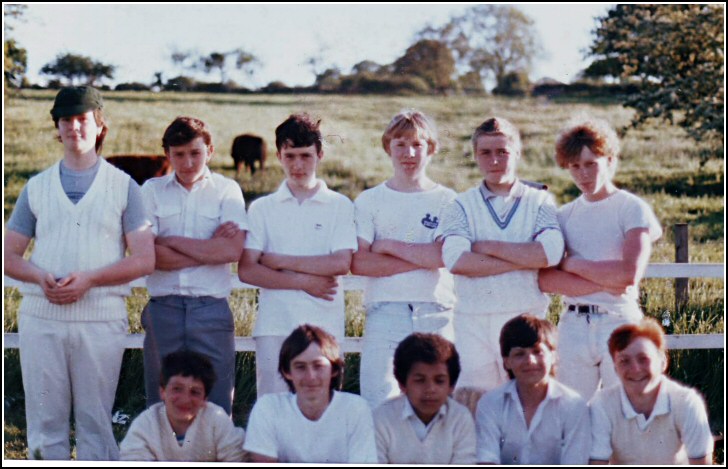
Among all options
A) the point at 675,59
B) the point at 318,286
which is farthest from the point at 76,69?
the point at 675,59

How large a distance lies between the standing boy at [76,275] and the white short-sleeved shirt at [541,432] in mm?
1575

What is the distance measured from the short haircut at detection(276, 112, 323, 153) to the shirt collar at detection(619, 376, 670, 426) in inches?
64.5

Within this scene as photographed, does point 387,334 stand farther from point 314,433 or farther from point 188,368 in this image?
point 188,368

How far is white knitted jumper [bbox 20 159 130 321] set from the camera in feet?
11.6

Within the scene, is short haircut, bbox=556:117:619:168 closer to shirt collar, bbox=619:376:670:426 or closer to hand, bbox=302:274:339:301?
shirt collar, bbox=619:376:670:426

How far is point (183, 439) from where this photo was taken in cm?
339

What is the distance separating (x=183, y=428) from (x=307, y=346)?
2.05 ft

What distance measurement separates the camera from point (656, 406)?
3291 millimetres

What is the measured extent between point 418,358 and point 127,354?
9.39 feet

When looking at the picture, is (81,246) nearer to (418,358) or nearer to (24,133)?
(418,358)

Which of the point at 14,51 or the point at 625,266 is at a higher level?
the point at 14,51

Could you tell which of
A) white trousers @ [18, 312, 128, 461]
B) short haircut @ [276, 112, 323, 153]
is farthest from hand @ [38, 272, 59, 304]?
short haircut @ [276, 112, 323, 153]

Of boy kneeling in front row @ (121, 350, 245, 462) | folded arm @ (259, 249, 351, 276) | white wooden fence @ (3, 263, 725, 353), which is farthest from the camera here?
white wooden fence @ (3, 263, 725, 353)

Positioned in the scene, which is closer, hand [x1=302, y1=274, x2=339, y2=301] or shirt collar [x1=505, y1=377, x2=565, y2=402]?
shirt collar [x1=505, y1=377, x2=565, y2=402]
